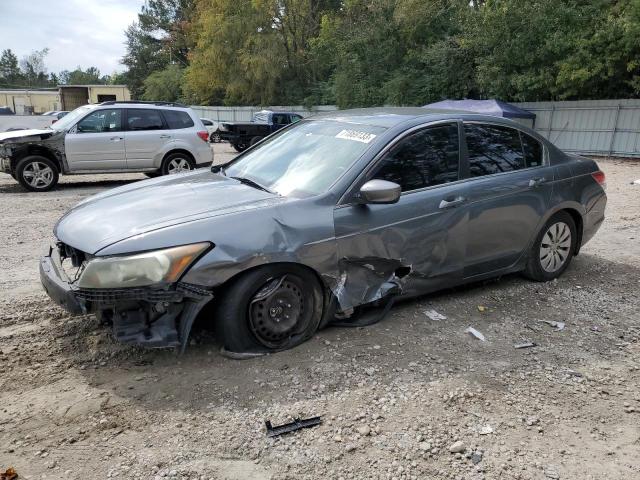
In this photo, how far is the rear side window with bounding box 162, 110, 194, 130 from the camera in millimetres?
11258

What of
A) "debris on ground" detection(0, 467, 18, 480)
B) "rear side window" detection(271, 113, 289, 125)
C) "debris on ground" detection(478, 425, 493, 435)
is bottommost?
"debris on ground" detection(478, 425, 493, 435)

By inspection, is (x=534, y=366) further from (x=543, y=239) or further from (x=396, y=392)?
(x=543, y=239)

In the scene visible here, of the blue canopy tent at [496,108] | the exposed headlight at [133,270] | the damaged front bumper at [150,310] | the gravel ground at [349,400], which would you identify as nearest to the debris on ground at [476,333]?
the gravel ground at [349,400]

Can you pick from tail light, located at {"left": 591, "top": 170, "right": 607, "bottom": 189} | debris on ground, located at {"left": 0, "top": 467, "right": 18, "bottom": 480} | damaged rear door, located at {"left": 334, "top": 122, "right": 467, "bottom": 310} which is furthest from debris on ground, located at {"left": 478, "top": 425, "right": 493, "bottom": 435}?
tail light, located at {"left": 591, "top": 170, "right": 607, "bottom": 189}

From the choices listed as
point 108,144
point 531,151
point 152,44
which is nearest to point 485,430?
point 531,151

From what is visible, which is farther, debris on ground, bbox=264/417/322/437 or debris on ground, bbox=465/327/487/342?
debris on ground, bbox=465/327/487/342

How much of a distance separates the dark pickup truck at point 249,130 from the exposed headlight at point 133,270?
19.4 meters

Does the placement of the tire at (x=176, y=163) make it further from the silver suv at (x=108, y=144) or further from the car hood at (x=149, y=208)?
the car hood at (x=149, y=208)

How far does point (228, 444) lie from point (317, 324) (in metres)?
1.19

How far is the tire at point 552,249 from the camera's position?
497 centimetres

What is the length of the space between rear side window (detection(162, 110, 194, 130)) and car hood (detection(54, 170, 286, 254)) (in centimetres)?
747

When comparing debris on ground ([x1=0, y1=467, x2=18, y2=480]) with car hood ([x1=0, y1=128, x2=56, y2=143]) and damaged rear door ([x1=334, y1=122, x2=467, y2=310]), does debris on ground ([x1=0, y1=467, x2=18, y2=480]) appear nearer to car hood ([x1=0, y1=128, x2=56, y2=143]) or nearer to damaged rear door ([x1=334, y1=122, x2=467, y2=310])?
damaged rear door ([x1=334, y1=122, x2=467, y2=310])

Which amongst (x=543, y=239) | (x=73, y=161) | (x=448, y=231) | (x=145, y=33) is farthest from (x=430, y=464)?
(x=145, y=33)

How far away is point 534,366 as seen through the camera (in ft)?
11.7
